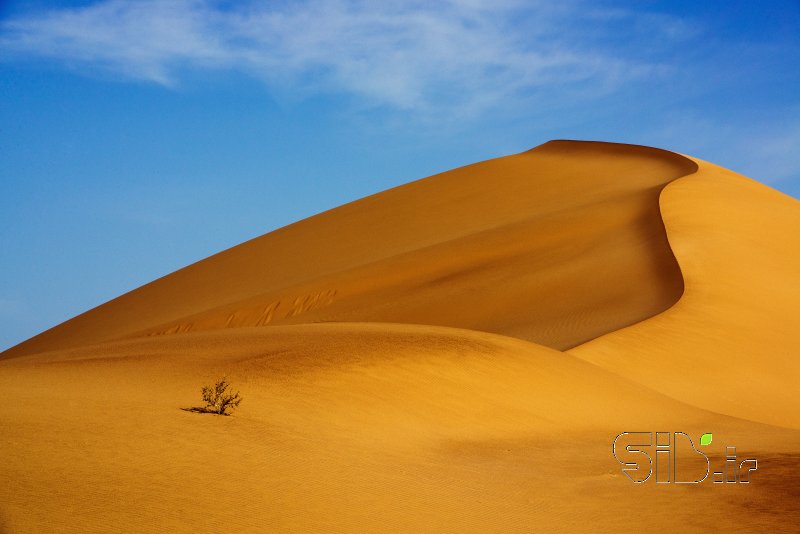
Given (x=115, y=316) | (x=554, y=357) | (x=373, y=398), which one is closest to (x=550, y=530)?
(x=373, y=398)

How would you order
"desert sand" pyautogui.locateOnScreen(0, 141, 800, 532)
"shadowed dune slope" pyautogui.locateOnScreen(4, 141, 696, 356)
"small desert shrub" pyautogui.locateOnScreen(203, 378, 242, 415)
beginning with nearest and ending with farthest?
"desert sand" pyautogui.locateOnScreen(0, 141, 800, 532), "small desert shrub" pyautogui.locateOnScreen(203, 378, 242, 415), "shadowed dune slope" pyautogui.locateOnScreen(4, 141, 696, 356)

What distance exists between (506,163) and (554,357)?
1388 inches

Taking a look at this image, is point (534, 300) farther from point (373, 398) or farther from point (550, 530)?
point (550, 530)

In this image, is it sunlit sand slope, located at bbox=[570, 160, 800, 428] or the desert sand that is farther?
sunlit sand slope, located at bbox=[570, 160, 800, 428]

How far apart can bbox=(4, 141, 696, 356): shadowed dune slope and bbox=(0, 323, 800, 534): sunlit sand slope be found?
5.81 metres

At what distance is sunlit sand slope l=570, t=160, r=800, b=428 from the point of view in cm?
1842

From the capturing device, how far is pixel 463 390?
1441 centimetres

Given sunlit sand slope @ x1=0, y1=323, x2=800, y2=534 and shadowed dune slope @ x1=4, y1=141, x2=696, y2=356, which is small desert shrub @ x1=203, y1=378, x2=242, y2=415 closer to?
sunlit sand slope @ x1=0, y1=323, x2=800, y2=534

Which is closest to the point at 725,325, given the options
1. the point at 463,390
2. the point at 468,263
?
the point at 463,390

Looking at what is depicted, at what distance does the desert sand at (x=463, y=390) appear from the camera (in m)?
8.04

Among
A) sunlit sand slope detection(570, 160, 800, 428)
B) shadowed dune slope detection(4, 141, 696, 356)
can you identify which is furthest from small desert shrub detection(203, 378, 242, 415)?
shadowed dune slope detection(4, 141, 696, 356)

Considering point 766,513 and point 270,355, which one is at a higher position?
point 270,355

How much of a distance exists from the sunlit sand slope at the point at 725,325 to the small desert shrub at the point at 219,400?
9.19m

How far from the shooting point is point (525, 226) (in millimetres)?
33781
